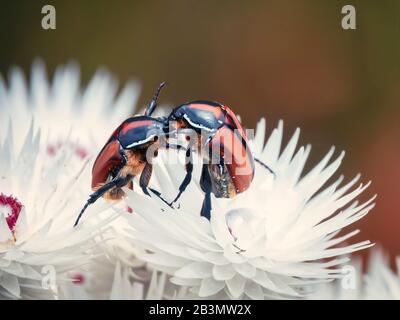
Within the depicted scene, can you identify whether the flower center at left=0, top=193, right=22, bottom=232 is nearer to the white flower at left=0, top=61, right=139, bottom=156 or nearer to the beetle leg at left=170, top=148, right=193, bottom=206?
the beetle leg at left=170, top=148, right=193, bottom=206

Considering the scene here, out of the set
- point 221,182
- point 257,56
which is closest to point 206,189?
point 221,182

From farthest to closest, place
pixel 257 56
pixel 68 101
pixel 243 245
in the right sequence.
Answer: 1. pixel 257 56
2. pixel 68 101
3. pixel 243 245

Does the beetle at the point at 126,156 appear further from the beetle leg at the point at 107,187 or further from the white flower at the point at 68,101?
the white flower at the point at 68,101

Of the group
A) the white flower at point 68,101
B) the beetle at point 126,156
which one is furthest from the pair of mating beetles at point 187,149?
the white flower at point 68,101

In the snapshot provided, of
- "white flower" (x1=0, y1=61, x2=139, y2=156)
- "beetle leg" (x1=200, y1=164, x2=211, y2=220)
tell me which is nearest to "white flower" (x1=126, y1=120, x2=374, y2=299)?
"beetle leg" (x1=200, y1=164, x2=211, y2=220)

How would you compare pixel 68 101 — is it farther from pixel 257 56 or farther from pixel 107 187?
pixel 107 187

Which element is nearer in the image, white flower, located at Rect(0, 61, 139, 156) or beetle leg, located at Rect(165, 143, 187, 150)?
beetle leg, located at Rect(165, 143, 187, 150)

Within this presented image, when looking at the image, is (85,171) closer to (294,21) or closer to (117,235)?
(117,235)
